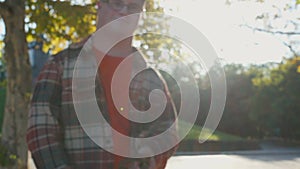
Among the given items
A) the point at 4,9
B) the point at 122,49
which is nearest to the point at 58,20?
the point at 4,9

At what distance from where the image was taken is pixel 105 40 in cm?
171

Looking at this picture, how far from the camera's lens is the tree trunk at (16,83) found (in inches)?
261

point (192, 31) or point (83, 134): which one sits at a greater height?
point (192, 31)

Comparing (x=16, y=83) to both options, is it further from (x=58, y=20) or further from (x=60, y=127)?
(x=60, y=127)

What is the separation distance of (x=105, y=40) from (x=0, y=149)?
5.42 metres

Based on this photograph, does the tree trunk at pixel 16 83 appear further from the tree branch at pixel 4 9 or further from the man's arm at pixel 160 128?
the man's arm at pixel 160 128

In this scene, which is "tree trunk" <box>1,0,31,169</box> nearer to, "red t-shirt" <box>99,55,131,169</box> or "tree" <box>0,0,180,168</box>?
"tree" <box>0,0,180,168</box>

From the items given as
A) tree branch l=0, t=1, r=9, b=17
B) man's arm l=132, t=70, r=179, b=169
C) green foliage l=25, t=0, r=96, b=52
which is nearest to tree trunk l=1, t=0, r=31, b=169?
tree branch l=0, t=1, r=9, b=17

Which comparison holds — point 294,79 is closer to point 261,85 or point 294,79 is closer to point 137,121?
point 261,85

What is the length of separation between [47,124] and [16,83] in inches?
209

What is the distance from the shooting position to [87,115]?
1675mm

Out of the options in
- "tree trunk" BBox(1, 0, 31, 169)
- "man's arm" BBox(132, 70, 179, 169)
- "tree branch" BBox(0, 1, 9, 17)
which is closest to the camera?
"man's arm" BBox(132, 70, 179, 169)

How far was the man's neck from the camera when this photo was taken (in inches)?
68.2

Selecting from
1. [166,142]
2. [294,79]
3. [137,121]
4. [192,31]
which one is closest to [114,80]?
[137,121]
